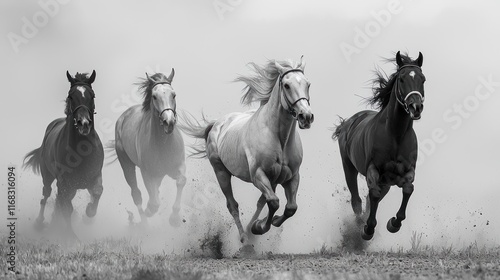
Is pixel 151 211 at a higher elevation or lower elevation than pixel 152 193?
lower

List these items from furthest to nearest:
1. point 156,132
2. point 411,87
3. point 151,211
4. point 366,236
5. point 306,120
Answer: point 151,211 < point 156,132 < point 366,236 < point 411,87 < point 306,120

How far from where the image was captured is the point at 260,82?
11.7 metres

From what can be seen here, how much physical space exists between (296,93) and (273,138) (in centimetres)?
75

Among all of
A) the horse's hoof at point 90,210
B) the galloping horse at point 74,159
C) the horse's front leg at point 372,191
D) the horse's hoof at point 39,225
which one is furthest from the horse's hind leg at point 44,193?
the horse's front leg at point 372,191

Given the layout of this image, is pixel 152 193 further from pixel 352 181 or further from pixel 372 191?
pixel 372 191

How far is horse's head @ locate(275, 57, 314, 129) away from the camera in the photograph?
10.1 m

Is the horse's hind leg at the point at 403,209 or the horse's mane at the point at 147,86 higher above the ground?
the horse's mane at the point at 147,86

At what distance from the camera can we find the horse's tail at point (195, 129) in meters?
13.5

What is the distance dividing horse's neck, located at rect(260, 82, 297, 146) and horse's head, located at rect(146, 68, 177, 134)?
7.94 ft

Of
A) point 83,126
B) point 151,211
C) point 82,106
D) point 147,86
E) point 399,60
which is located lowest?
point 151,211

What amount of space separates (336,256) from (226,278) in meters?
2.93

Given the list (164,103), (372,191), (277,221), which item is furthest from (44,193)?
(372,191)

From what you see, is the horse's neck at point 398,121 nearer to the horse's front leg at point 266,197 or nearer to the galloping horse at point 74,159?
the horse's front leg at point 266,197

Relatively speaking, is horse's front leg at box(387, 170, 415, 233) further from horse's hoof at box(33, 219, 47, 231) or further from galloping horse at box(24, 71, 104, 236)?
horse's hoof at box(33, 219, 47, 231)
